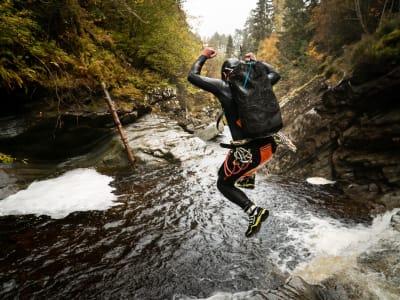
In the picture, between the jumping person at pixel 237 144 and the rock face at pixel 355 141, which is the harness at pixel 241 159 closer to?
the jumping person at pixel 237 144

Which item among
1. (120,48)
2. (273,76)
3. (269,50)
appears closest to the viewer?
(273,76)

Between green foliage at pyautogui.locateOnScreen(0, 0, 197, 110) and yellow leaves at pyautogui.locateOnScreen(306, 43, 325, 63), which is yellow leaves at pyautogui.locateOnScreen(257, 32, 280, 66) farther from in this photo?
green foliage at pyautogui.locateOnScreen(0, 0, 197, 110)

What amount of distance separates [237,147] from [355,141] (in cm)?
598

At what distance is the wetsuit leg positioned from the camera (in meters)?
3.83

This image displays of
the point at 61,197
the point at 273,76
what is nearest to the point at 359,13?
the point at 273,76

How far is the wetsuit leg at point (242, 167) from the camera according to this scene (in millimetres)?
3831

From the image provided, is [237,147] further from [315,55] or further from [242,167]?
[315,55]

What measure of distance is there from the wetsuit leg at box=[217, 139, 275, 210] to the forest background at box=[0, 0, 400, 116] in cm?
225

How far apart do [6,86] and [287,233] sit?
331 inches

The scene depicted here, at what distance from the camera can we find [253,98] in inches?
137

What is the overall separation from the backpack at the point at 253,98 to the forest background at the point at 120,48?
5.24 feet

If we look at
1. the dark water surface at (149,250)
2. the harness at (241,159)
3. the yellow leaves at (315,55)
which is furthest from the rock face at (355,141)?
the yellow leaves at (315,55)

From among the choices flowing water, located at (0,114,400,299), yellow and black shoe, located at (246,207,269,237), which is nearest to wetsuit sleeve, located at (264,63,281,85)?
yellow and black shoe, located at (246,207,269,237)

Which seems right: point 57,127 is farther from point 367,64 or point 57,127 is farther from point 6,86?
point 367,64
